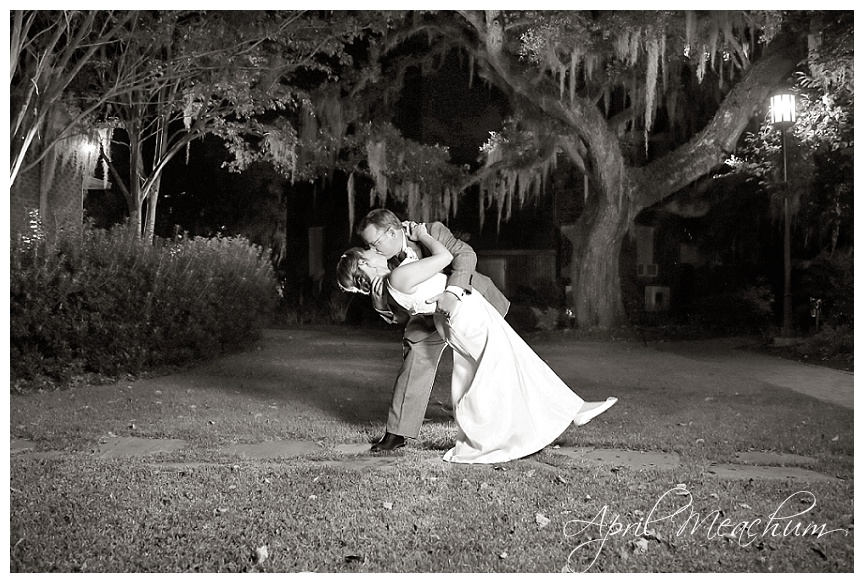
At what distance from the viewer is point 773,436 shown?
3664mm

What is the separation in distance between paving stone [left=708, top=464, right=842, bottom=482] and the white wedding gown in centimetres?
67

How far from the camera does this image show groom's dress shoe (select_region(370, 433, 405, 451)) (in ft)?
11.1

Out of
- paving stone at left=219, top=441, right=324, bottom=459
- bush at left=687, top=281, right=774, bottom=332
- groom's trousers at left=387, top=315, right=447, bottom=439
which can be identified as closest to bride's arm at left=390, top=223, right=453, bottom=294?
groom's trousers at left=387, top=315, right=447, bottom=439

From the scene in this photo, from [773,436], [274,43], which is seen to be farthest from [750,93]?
[773,436]

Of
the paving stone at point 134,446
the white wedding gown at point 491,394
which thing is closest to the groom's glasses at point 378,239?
the white wedding gown at point 491,394

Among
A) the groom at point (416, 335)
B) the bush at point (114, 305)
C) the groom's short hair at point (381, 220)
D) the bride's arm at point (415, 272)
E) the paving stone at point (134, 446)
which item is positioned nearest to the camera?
the bride's arm at point (415, 272)

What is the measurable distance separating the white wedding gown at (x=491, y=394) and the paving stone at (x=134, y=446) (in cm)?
146

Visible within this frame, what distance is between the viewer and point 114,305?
245 inches

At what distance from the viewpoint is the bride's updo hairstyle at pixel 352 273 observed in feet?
10.2

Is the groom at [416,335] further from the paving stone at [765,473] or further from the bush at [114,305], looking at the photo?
the bush at [114,305]

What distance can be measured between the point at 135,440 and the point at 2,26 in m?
2.08

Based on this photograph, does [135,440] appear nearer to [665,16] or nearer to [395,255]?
[395,255]

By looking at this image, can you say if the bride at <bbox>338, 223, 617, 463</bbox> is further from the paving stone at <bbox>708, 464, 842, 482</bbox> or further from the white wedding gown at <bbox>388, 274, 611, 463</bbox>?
the paving stone at <bbox>708, 464, 842, 482</bbox>

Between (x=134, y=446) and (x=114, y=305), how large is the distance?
291 centimetres
